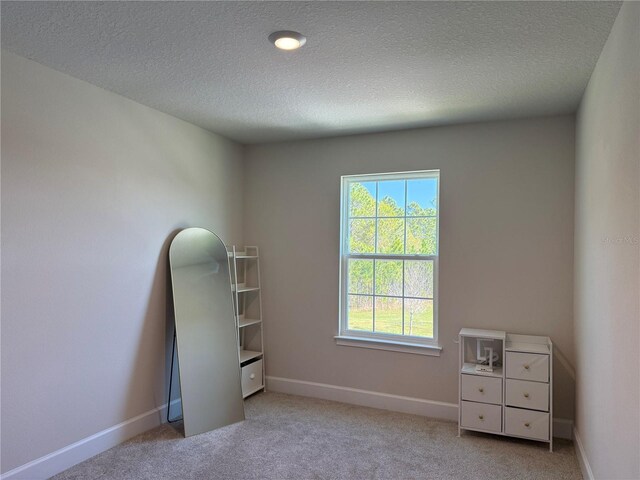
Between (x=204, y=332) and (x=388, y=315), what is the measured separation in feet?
Answer: 5.31

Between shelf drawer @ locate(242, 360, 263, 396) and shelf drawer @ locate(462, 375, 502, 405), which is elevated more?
shelf drawer @ locate(462, 375, 502, 405)

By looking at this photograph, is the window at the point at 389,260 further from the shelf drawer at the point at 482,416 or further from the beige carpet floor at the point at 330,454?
the beige carpet floor at the point at 330,454

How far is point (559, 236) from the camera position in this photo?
335cm

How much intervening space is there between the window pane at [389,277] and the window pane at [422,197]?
478mm

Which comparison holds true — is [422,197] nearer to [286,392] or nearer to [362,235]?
[362,235]

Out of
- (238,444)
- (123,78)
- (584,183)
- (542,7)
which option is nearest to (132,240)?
(123,78)

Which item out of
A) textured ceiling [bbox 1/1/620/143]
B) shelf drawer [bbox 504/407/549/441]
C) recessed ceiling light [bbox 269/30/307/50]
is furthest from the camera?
shelf drawer [bbox 504/407/549/441]

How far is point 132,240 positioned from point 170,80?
121 cm

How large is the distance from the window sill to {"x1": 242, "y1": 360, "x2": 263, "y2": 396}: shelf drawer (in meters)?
0.83

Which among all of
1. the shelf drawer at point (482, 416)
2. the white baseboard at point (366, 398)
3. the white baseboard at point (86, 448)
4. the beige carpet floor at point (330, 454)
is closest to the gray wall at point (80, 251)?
the white baseboard at point (86, 448)

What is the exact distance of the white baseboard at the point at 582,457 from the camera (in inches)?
101

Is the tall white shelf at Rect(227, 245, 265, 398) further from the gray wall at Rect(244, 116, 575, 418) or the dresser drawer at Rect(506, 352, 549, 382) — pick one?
A: the dresser drawer at Rect(506, 352, 549, 382)

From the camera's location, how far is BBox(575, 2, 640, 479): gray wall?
5.58 feet

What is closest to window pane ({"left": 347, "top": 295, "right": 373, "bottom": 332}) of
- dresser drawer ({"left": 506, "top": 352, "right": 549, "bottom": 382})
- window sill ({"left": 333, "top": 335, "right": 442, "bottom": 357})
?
window sill ({"left": 333, "top": 335, "right": 442, "bottom": 357})
